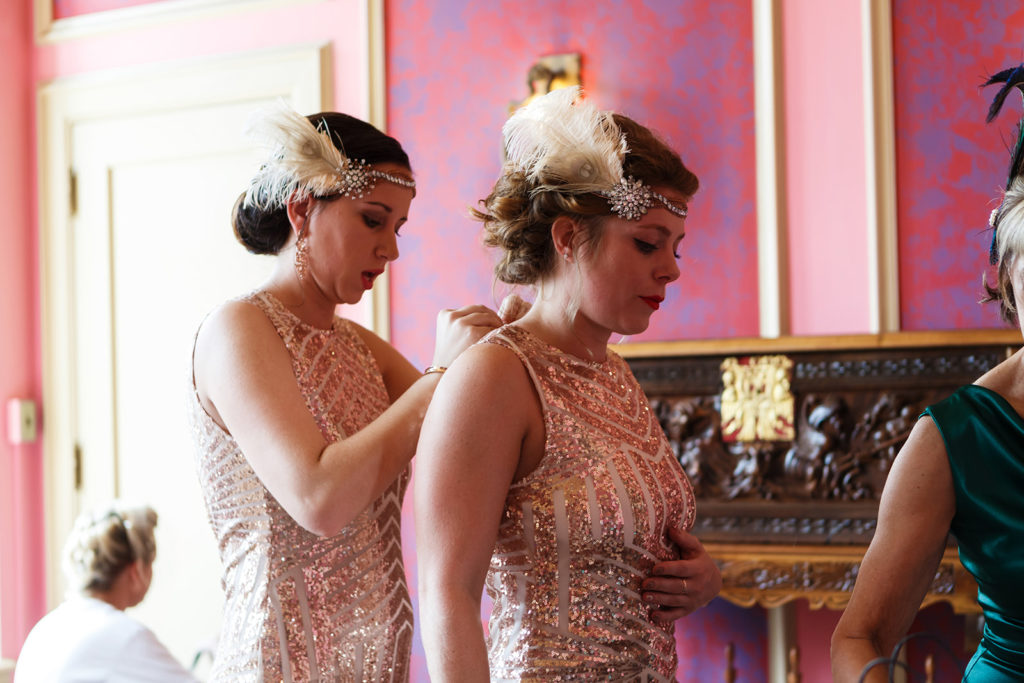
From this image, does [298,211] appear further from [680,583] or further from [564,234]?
[680,583]

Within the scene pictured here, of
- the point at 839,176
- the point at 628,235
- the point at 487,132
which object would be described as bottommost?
the point at 628,235

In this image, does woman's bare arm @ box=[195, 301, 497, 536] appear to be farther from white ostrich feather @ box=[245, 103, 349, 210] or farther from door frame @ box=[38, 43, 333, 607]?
door frame @ box=[38, 43, 333, 607]

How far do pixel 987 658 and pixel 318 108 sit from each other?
313 cm

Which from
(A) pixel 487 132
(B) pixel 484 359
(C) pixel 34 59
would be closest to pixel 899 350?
(A) pixel 487 132

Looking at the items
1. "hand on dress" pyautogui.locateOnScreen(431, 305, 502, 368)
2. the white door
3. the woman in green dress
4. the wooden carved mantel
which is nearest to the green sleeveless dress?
the woman in green dress

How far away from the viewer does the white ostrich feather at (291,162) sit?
178 cm

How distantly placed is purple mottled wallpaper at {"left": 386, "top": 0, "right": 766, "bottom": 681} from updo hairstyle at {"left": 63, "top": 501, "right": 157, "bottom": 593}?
1.19 meters

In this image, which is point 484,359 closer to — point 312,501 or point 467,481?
point 467,481

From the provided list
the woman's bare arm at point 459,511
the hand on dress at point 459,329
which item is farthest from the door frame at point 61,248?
the woman's bare arm at point 459,511

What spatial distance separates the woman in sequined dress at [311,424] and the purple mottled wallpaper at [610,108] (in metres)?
1.39

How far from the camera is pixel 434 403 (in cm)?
140

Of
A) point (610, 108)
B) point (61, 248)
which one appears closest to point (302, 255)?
point (610, 108)

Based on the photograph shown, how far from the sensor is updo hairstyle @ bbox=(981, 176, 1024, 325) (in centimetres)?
142

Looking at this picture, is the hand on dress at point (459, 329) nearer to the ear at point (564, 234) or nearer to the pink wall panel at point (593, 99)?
the ear at point (564, 234)
